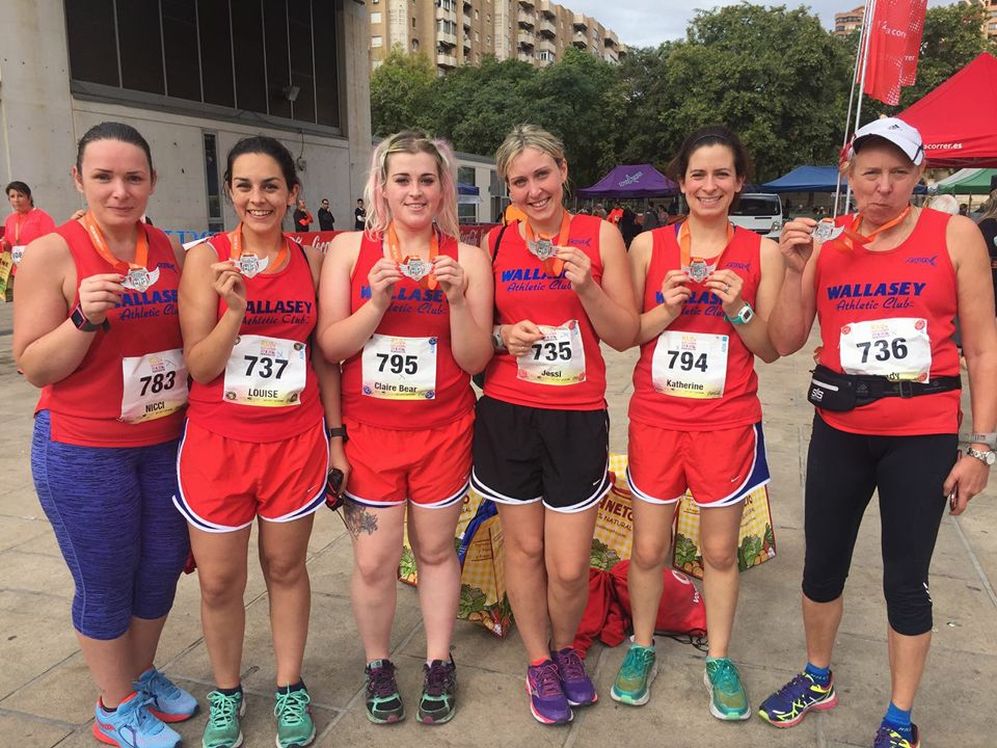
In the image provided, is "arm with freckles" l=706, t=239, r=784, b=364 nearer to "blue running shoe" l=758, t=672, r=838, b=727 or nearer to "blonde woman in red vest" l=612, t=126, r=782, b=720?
"blonde woman in red vest" l=612, t=126, r=782, b=720

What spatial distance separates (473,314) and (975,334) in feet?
4.78

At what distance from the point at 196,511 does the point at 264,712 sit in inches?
32.6

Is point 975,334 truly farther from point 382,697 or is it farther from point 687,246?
point 382,697

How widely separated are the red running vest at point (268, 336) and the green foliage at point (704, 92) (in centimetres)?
2393

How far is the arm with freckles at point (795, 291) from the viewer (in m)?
2.26

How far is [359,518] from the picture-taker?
247 centimetres

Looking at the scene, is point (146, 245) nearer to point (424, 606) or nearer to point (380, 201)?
point (380, 201)

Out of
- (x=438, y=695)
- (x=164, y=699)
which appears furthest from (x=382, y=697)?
(x=164, y=699)

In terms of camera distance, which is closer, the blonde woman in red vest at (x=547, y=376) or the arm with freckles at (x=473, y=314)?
the arm with freckles at (x=473, y=314)

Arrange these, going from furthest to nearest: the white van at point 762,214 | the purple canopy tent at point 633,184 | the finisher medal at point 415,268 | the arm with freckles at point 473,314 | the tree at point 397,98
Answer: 1. the tree at point 397,98
2. the purple canopy tent at point 633,184
3. the white van at point 762,214
4. the arm with freckles at point 473,314
5. the finisher medal at point 415,268

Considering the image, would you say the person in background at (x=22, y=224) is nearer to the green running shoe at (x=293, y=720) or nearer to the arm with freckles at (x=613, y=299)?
the green running shoe at (x=293, y=720)

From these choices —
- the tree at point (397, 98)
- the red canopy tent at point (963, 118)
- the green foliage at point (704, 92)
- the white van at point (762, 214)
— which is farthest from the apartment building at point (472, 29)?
the red canopy tent at point (963, 118)

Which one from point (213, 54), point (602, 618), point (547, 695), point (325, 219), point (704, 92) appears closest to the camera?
point (547, 695)

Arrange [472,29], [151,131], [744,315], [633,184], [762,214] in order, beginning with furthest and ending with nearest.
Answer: [472,29], [633,184], [762,214], [151,131], [744,315]
